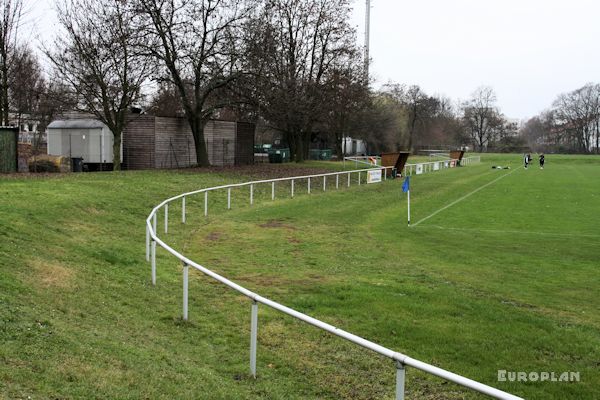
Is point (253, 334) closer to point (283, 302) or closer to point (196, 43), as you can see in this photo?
point (283, 302)

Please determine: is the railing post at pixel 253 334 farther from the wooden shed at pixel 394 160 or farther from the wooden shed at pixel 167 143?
the wooden shed at pixel 394 160

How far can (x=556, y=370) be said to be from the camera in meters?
6.26

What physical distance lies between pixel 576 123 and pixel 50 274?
13541 cm

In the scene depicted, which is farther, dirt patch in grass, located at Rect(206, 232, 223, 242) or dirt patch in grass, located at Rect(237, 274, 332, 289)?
dirt patch in grass, located at Rect(206, 232, 223, 242)

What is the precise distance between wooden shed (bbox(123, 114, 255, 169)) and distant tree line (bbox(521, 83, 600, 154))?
104983mm

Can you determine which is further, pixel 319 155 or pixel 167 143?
pixel 319 155

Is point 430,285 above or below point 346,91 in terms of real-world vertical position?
below

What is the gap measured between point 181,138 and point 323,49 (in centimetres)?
1405

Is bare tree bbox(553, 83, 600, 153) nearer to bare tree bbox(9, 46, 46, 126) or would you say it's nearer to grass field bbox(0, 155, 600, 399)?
bare tree bbox(9, 46, 46, 126)

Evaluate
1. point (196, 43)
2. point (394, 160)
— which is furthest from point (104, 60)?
point (394, 160)

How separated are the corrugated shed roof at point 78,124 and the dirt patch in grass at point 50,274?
1094 inches

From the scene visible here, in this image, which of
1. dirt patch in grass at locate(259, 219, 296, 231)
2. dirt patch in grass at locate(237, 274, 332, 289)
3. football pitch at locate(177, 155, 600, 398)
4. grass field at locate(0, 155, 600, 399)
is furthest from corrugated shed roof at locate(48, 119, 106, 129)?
dirt patch in grass at locate(237, 274, 332, 289)

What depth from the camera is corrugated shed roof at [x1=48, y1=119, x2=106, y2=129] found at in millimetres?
35844

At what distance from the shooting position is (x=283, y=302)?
9.01 m
